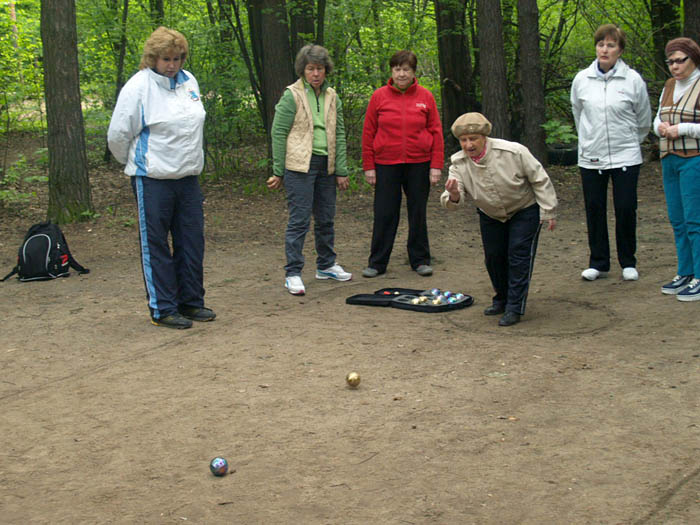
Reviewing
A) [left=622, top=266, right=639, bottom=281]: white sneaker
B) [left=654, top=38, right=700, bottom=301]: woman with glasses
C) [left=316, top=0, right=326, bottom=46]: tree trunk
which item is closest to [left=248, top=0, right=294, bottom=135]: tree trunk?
[left=316, top=0, right=326, bottom=46]: tree trunk

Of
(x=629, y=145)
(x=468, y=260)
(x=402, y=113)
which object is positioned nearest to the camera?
(x=629, y=145)

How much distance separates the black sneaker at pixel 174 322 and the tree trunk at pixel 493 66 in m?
7.09

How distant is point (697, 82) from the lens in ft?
21.1

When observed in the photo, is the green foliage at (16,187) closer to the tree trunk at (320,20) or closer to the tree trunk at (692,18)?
the tree trunk at (320,20)

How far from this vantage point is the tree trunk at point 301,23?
515 inches

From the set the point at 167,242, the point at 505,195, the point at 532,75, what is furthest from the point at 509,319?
the point at 532,75

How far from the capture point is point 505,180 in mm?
6027

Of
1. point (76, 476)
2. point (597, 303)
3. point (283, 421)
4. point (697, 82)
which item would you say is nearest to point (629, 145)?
point (697, 82)

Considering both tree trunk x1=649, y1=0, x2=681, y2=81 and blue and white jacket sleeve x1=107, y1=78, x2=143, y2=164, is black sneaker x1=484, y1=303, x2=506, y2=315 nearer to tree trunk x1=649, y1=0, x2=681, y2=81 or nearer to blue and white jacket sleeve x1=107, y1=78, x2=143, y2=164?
blue and white jacket sleeve x1=107, y1=78, x2=143, y2=164

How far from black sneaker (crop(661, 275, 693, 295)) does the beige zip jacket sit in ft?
4.91

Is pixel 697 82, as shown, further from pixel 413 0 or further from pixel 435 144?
pixel 413 0

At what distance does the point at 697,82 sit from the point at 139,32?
11.4m

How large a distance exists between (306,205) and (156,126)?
1.80 meters

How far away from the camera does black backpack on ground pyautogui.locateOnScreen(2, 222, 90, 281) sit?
8.29m
